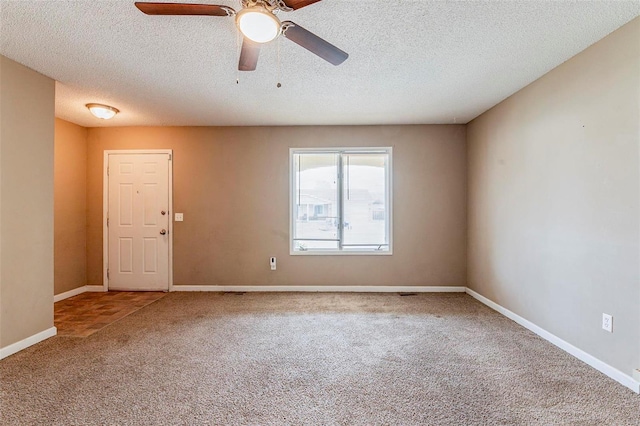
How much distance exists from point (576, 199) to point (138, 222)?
17.2 feet

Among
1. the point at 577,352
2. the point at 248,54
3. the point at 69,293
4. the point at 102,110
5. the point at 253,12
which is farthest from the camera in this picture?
the point at 69,293

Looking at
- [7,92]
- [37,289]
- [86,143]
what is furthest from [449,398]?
[86,143]

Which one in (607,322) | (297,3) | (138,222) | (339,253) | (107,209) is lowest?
(607,322)

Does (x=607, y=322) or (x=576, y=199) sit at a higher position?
(x=576, y=199)

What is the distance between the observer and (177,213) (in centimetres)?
444

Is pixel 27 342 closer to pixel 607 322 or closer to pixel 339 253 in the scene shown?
pixel 339 253

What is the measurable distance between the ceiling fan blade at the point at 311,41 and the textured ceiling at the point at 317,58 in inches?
8.6

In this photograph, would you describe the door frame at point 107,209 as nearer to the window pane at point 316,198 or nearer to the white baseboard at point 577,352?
the window pane at point 316,198

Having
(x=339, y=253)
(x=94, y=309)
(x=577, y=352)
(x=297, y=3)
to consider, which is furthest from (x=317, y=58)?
(x=94, y=309)

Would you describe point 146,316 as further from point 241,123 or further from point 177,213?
point 241,123

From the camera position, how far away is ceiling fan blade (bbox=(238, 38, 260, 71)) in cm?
187

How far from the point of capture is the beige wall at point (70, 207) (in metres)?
4.03

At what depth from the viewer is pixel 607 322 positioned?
7.14 ft

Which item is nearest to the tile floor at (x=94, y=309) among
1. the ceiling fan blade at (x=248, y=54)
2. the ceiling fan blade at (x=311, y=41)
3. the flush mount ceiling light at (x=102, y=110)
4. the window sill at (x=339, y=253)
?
the window sill at (x=339, y=253)
